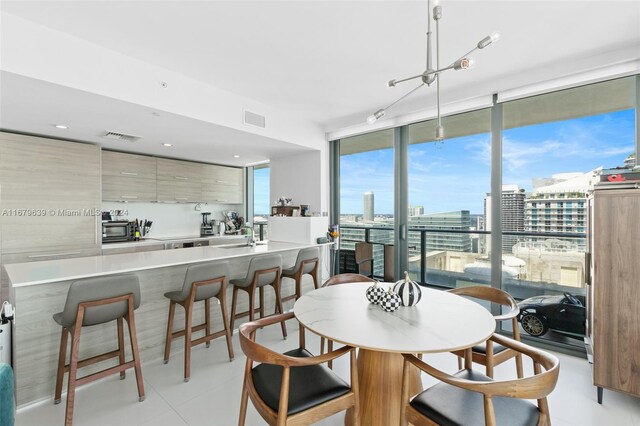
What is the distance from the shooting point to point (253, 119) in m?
3.67

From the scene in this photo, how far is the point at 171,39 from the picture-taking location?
2.37 m

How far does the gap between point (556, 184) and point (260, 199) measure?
4.98 metres

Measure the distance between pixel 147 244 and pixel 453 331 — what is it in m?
4.57

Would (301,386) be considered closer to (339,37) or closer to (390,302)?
(390,302)

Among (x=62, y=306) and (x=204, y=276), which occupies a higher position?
(x=204, y=276)

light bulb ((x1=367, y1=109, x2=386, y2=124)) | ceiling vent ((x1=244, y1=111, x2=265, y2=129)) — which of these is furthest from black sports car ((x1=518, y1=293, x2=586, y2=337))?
ceiling vent ((x1=244, y1=111, x2=265, y2=129))

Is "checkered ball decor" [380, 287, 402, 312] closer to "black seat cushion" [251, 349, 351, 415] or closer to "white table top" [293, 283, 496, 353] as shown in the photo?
"white table top" [293, 283, 496, 353]

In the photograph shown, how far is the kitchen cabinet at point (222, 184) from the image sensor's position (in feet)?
18.8

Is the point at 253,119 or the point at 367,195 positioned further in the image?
the point at 367,195

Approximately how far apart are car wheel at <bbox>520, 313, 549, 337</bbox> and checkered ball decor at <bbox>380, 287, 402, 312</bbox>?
7.20 ft

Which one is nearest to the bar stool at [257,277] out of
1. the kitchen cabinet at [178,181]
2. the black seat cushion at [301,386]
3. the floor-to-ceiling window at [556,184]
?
the black seat cushion at [301,386]

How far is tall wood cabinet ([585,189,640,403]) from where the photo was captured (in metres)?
2.04

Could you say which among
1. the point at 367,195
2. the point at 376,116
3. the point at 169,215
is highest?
the point at 376,116

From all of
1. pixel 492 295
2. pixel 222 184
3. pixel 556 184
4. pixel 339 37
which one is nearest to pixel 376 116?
pixel 339 37
